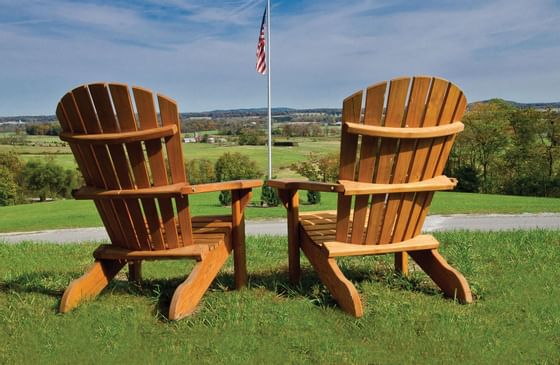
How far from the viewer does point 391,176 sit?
3090 millimetres

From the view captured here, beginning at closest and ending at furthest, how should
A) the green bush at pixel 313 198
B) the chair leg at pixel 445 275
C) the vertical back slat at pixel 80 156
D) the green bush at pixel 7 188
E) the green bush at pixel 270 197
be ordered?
the vertical back slat at pixel 80 156, the chair leg at pixel 445 275, the green bush at pixel 270 197, the green bush at pixel 313 198, the green bush at pixel 7 188

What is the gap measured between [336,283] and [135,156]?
64.8 inches

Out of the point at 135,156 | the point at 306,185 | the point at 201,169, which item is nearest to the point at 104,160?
the point at 135,156

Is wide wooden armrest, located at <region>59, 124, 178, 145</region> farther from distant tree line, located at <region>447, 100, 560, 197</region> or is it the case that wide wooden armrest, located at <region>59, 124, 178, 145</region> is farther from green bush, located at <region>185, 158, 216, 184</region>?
green bush, located at <region>185, 158, 216, 184</region>

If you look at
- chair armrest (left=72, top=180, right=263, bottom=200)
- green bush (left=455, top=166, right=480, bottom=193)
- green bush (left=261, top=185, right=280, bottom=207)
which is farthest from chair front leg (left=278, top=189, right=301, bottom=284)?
green bush (left=455, top=166, right=480, bottom=193)

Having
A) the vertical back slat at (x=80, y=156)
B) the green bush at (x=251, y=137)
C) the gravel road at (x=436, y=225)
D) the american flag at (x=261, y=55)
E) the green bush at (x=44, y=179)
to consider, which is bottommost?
the green bush at (x=44, y=179)

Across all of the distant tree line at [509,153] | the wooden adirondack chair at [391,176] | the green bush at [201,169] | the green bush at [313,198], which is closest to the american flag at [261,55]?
the green bush at [313,198]

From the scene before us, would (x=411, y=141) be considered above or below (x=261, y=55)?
below

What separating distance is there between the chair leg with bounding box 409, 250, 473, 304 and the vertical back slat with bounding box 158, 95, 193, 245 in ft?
6.15

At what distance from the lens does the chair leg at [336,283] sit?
113 inches

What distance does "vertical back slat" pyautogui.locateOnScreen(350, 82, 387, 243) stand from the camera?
9.34 ft

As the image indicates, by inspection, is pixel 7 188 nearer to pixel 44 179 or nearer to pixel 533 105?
pixel 44 179

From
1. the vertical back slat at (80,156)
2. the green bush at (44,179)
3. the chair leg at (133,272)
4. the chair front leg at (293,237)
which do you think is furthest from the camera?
the green bush at (44,179)

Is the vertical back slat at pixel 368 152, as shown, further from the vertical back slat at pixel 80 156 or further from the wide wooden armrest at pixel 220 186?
the vertical back slat at pixel 80 156
